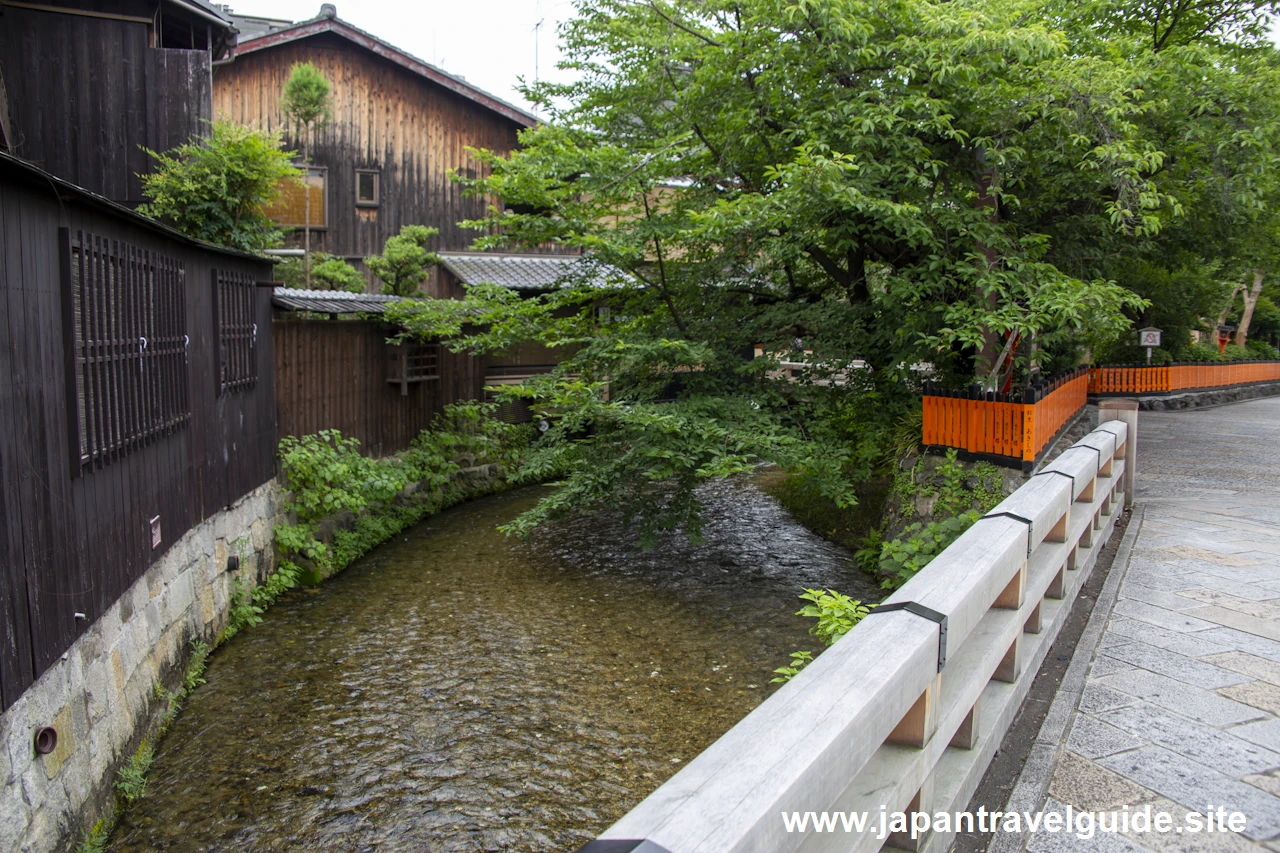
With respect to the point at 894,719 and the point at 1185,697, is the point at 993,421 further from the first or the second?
the point at 894,719

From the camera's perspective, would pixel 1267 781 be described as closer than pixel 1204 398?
Yes

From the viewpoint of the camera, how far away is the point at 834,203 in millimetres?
9406

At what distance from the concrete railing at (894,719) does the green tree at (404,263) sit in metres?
13.4

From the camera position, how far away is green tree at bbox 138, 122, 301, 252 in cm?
1071

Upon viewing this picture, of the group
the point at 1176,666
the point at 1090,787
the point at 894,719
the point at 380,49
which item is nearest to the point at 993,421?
the point at 1176,666

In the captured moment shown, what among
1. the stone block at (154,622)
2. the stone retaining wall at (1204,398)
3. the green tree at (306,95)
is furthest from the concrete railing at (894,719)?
the stone retaining wall at (1204,398)

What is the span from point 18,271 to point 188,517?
3510 mm

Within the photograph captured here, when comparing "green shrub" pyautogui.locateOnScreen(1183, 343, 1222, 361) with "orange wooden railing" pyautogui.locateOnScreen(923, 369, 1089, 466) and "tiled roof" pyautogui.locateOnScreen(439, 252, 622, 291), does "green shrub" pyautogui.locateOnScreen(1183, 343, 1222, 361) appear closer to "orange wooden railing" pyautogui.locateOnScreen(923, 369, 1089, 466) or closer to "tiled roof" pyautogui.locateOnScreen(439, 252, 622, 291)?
"orange wooden railing" pyautogui.locateOnScreen(923, 369, 1089, 466)

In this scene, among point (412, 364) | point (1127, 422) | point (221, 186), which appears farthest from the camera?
point (412, 364)

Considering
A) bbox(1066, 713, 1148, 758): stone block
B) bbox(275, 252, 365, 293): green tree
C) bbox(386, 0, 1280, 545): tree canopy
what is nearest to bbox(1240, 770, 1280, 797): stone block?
bbox(1066, 713, 1148, 758): stone block

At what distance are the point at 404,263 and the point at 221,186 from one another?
5385 millimetres

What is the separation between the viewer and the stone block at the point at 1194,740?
10.8 ft

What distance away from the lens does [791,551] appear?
12000 mm

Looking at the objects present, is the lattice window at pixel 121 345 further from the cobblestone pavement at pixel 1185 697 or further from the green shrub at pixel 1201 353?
the green shrub at pixel 1201 353
